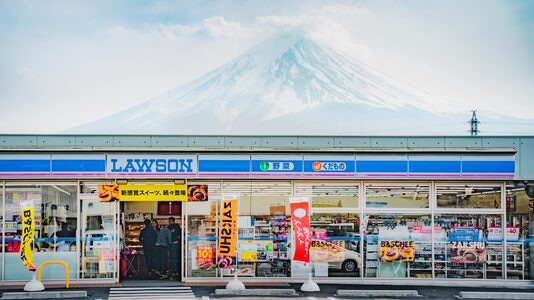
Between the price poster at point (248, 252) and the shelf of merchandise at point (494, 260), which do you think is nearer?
the price poster at point (248, 252)

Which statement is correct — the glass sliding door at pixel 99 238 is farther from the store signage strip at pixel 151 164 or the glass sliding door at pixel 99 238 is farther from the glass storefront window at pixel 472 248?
the glass storefront window at pixel 472 248

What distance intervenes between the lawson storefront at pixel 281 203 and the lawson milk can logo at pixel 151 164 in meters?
0.03

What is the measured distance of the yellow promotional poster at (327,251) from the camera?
56.2 feet

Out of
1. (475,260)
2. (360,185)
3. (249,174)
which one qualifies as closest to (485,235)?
(475,260)

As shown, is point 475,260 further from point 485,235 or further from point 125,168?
point 125,168

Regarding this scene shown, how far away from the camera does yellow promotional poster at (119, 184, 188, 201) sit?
54.2ft

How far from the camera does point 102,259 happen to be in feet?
54.3

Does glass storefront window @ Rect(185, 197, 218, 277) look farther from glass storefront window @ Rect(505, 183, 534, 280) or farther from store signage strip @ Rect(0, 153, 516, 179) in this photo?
glass storefront window @ Rect(505, 183, 534, 280)

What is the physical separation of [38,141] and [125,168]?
79.7 inches

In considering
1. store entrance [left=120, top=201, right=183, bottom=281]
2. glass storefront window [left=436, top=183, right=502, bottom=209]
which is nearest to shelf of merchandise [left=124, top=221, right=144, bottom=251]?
store entrance [left=120, top=201, right=183, bottom=281]

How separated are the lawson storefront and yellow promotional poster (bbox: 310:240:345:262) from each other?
1.1 inches

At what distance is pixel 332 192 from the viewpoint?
17141mm

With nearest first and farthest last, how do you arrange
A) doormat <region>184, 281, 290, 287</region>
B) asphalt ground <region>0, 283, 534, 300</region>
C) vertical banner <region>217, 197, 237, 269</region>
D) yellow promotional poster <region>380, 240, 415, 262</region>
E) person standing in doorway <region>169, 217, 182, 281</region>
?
asphalt ground <region>0, 283, 534, 300</region> → vertical banner <region>217, 197, 237, 269</region> → doormat <region>184, 281, 290, 287</region> → yellow promotional poster <region>380, 240, 415, 262</region> → person standing in doorway <region>169, 217, 182, 281</region>

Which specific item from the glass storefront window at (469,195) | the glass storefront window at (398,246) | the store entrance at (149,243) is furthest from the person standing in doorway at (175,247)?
the glass storefront window at (469,195)
